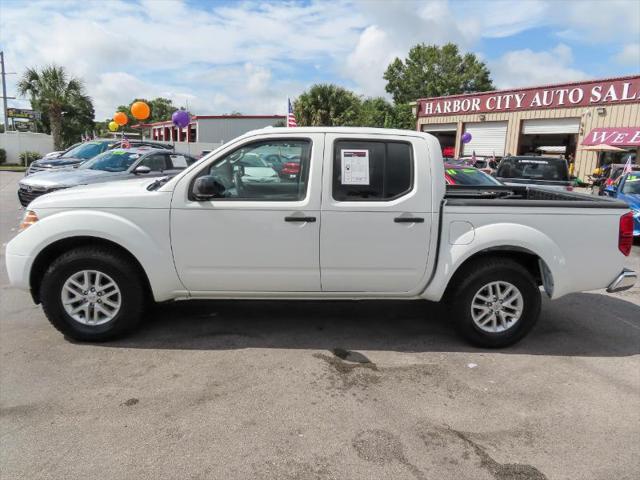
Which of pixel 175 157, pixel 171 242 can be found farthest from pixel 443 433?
pixel 175 157

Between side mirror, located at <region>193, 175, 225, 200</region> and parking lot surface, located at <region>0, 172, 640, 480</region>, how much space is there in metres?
1.34

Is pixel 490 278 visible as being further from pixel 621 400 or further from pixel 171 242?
pixel 171 242

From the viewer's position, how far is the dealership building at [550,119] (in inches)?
934

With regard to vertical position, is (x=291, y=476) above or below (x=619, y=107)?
below

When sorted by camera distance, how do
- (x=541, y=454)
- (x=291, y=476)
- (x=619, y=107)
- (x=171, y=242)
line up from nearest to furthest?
(x=291, y=476) < (x=541, y=454) < (x=171, y=242) < (x=619, y=107)

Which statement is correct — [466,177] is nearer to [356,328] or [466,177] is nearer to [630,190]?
[630,190]

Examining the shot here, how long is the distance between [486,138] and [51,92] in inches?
1130

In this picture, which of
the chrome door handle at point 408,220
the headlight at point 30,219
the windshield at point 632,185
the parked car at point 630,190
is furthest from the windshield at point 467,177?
the headlight at point 30,219

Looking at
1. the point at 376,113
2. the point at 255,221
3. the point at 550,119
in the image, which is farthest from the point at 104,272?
the point at 376,113

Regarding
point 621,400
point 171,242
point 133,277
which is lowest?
point 621,400

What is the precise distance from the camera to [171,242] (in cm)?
405

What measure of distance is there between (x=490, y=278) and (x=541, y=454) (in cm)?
162

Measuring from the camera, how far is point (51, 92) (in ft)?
104

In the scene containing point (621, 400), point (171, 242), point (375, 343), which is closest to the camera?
point (621, 400)
